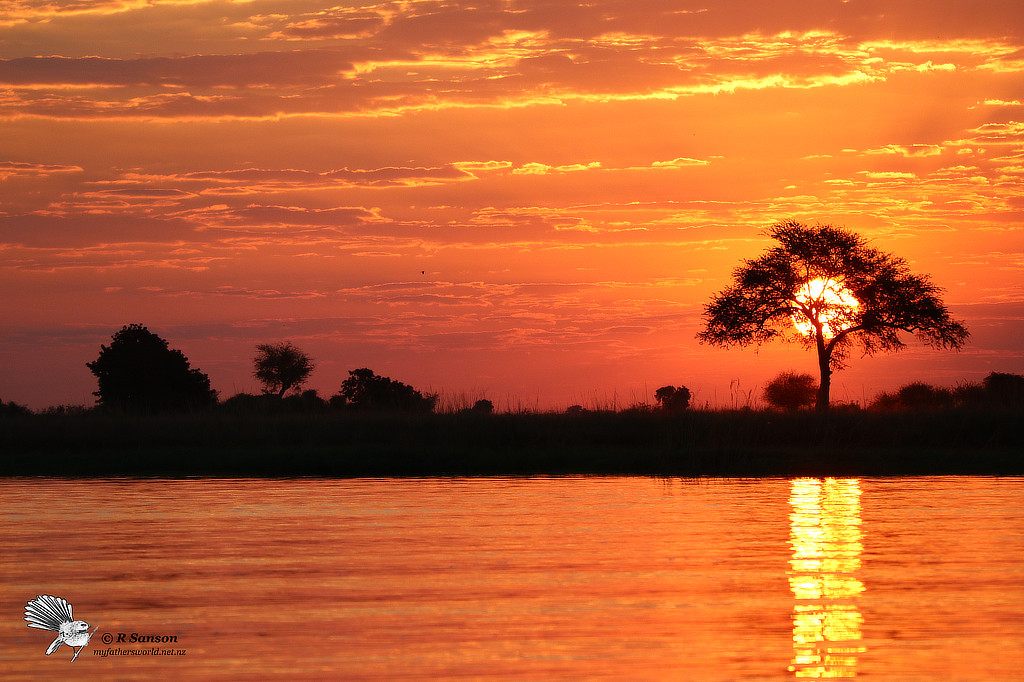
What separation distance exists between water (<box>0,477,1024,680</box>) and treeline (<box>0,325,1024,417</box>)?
19844 millimetres

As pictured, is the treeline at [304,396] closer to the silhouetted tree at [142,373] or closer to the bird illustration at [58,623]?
the silhouetted tree at [142,373]

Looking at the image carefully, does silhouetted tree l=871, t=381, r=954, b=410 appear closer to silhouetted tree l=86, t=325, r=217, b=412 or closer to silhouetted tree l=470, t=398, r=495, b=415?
silhouetted tree l=470, t=398, r=495, b=415

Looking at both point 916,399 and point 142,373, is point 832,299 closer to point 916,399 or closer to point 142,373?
point 916,399

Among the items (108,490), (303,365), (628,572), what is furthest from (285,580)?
(303,365)

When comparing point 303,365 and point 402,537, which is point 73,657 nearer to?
point 402,537

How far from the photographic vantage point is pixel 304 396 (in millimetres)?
49688

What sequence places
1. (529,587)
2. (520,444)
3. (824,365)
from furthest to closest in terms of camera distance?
(824,365) → (520,444) → (529,587)

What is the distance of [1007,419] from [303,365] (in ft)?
243

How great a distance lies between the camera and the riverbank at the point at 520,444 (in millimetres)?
31438

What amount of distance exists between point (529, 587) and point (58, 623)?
4.82 metres

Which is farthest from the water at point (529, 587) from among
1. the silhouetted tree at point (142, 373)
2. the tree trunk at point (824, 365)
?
the silhouetted tree at point (142, 373)

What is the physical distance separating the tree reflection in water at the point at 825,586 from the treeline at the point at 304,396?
62.5 feet

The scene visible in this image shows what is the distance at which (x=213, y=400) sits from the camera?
59906 millimetres

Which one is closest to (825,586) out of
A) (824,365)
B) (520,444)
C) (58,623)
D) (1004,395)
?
(58,623)
